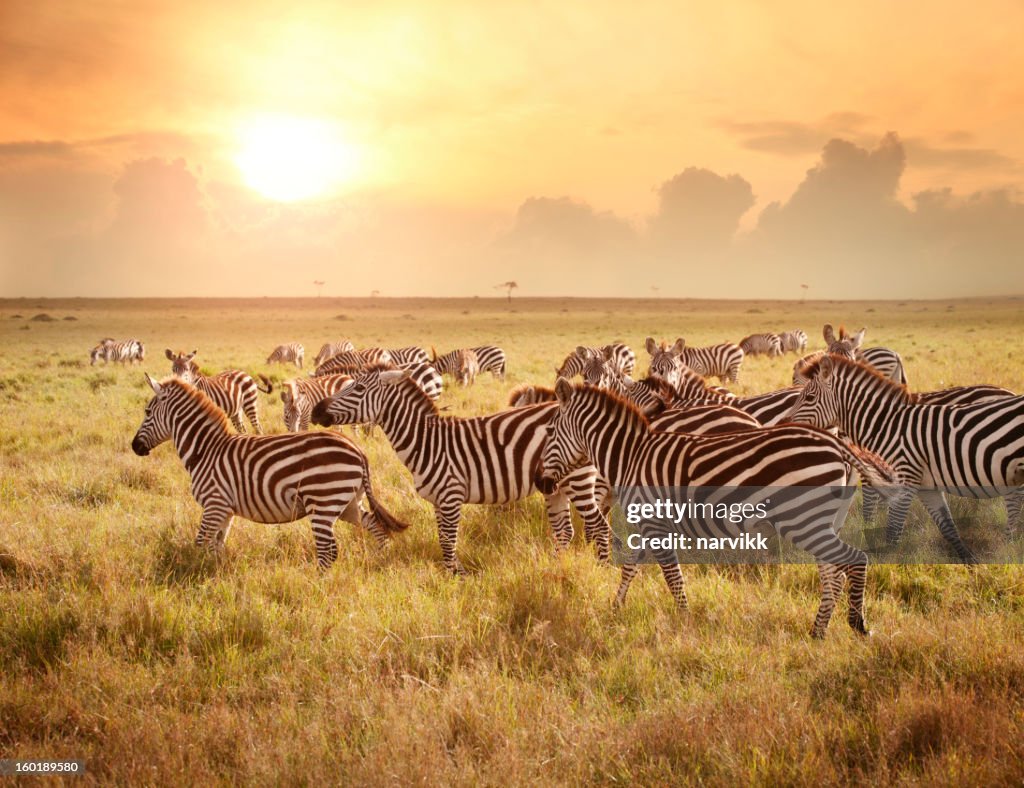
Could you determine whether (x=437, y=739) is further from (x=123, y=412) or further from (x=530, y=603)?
(x=123, y=412)

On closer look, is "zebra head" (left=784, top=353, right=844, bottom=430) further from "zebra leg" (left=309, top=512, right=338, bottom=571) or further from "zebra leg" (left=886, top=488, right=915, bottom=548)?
"zebra leg" (left=309, top=512, right=338, bottom=571)

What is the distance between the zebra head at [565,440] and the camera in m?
7.36

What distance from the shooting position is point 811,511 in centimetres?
581

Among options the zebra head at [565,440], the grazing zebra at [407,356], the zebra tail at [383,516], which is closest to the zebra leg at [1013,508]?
the zebra head at [565,440]

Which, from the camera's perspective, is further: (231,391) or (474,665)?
(231,391)

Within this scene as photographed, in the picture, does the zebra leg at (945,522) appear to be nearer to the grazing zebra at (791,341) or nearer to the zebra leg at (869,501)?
the zebra leg at (869,501)

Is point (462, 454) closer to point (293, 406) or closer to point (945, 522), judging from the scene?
point (945, 522)

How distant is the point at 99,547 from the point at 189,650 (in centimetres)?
298

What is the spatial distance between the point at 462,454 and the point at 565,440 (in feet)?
4.00

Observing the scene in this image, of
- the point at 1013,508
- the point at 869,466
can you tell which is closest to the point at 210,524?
the point at 869,466

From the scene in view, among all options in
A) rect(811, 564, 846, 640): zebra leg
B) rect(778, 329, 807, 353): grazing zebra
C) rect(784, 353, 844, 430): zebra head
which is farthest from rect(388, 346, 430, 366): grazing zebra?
rect(778, 329, 807, 353): grazing zebra

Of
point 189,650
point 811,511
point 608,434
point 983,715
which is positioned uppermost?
point 608,434

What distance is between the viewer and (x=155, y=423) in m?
8.80

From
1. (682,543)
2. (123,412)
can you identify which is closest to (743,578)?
(682,543)
